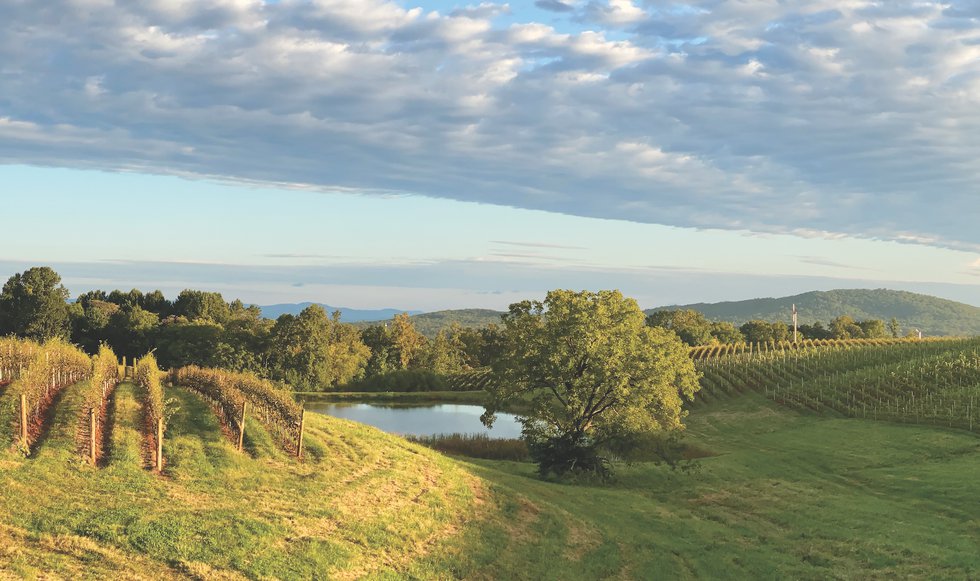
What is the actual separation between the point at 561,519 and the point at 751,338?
176227 millimetres

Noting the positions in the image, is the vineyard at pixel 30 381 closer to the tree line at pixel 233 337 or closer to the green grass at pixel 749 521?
the green grass at pixel 749 521

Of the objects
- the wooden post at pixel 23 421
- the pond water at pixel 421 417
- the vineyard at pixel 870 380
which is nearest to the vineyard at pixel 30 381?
the wooden post at pixel 23 421

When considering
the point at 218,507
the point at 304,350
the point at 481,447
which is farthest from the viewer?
the point at 304,350

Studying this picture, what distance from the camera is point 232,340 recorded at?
4665 inches

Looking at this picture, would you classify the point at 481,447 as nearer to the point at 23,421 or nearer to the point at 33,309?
the point at 23,421

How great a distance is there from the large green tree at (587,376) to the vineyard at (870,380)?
38635 mm

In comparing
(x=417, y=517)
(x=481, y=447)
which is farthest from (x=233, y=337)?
(x=417, y=517)

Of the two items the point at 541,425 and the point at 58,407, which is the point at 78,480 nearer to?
the point at 58,407

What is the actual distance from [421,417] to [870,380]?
56108 millimetres

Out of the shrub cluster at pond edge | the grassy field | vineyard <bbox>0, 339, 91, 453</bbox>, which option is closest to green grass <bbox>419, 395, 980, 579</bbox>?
the grassy field

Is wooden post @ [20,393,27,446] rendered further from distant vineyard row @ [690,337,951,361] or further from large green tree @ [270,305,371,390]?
distant vineyard row @ [690,337,951,361]

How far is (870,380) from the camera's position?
8581 cm

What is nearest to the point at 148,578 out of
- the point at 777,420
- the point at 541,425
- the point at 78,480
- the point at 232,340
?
the point at 78,480

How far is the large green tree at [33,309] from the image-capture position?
12644 centimetres
